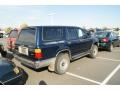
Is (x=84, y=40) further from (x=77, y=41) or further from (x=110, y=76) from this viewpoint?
(x=110, y=76)

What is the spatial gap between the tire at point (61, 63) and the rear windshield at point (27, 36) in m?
1.29

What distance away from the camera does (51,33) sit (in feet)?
18.5

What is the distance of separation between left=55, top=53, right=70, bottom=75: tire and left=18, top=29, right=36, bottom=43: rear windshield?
50.6 inches

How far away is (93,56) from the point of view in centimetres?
841

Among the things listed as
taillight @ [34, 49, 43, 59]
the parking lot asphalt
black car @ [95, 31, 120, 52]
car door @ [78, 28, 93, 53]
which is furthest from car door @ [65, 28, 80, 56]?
black car @ [95, 31, 120, 52]

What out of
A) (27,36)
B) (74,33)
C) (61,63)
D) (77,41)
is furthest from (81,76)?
(27,36)

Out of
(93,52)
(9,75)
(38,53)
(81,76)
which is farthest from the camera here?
(93,52)

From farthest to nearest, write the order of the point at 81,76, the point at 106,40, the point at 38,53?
the point at 106,40, the point at 81,76, the point at 38,53

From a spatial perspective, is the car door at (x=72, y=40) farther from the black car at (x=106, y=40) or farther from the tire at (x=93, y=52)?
the black car at (x=106, y=40)

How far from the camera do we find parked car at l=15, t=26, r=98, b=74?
508cm

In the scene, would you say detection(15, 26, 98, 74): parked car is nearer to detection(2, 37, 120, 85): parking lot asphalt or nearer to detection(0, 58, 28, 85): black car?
detection(2, 37, 120, 85): parking lot asphalt

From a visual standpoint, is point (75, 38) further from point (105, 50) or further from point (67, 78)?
point (105, 50)

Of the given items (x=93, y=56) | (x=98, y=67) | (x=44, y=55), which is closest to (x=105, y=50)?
(x=93, y=56)

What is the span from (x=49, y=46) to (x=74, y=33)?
1.96m
